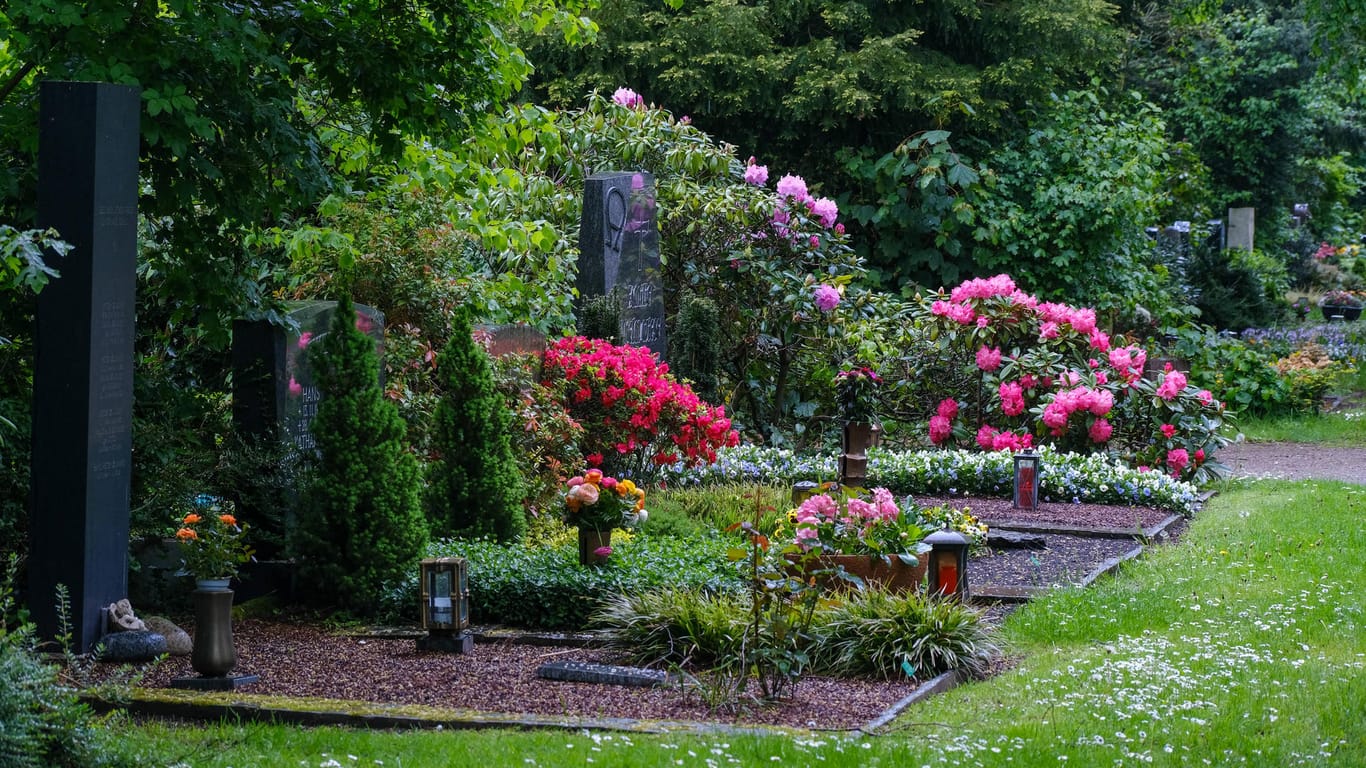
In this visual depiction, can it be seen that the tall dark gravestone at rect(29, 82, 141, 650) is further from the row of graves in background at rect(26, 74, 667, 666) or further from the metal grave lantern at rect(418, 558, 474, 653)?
the metal grave lantern at rect(418, 558, 474, 653)

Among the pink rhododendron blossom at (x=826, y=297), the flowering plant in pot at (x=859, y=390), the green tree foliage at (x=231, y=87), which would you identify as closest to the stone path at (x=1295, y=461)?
the flowering plant in pot at (x=859, y=390)

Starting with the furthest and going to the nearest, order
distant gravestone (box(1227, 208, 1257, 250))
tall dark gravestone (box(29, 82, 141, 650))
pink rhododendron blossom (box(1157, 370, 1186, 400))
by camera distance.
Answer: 1. distant gravestone (box(1227, 208, 1257, 250))
2. pink rhododendron blossom (box(1157, 370, 1186, 400))
3. tall dark gravestone (box(29, 82, 141, 650))

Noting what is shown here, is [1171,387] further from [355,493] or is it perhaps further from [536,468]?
[355,493]

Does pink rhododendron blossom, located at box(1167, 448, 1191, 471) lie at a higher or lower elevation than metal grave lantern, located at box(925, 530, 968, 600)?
higher

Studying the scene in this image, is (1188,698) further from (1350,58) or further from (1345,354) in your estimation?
(1345,354)

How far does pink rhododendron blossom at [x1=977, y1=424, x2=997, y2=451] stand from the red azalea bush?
3.32m

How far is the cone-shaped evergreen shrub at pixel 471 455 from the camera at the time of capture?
333 inches

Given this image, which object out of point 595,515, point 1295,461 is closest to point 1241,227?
point 1295,461

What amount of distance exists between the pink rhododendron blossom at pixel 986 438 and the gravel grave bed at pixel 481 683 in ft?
19.5

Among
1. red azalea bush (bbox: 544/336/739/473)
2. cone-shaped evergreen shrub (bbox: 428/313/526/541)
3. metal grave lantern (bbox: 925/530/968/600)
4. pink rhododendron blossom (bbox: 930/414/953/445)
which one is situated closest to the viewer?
metal grave lantern (bbox: 925/530/968/600)

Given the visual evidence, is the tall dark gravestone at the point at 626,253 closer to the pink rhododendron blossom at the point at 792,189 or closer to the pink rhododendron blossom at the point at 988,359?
the pink rhododendron blossom at the point at 792,189

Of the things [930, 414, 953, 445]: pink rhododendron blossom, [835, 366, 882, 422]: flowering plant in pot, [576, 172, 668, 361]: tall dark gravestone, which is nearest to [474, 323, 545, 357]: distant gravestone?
[576, 172, 668, 361]: tall dark gravestone

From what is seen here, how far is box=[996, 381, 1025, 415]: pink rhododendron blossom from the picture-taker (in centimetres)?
1334

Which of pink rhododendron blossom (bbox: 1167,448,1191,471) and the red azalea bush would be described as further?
pink rhododendron blossom (bbox: 1167,448,1191,471)
